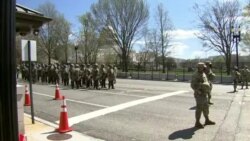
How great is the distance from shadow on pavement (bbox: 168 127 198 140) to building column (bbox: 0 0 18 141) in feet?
22.9

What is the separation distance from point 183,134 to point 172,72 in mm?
38664

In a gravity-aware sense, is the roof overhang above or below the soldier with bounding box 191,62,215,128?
above

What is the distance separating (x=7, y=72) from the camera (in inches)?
110

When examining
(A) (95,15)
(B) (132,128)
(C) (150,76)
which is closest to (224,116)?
(B) (132,128)

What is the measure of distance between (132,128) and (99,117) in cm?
248

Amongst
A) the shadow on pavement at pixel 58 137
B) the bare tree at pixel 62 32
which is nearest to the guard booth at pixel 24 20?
the shadow on pavement at pixel 58 137

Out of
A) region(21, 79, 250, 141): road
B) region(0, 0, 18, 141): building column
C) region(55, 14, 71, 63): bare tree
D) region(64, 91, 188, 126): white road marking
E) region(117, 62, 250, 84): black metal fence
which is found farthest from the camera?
region(55, 14, 71, 63): bare tree

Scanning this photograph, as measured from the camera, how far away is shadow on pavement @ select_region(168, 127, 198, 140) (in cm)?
955

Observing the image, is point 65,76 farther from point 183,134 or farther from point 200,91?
point 183,134

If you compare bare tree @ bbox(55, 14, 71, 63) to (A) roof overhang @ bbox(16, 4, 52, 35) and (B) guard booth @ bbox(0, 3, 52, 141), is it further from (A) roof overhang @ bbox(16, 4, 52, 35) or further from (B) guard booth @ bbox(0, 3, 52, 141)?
(B) guard booth @ bbox(0, 3, 52, 141)

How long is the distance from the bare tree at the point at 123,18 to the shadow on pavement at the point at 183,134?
145ft

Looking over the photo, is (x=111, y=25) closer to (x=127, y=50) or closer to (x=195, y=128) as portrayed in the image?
(x=127, y=50)

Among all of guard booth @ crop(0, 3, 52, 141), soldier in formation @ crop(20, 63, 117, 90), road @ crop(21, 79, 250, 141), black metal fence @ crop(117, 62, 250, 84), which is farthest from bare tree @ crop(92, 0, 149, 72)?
guard booth @ crop(0, 3, 52, 141)

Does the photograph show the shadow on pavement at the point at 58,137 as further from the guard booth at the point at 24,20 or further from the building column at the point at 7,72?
the building column at the point at 7,72
